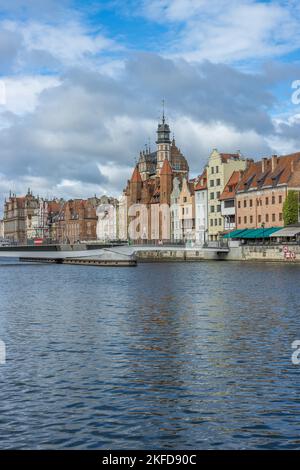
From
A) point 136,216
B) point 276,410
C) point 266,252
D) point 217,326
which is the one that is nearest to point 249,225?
point 266,252

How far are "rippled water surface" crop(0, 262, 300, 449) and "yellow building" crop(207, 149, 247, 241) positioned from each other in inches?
3638

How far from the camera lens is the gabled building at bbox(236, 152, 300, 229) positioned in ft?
371

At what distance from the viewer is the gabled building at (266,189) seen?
4451 inches

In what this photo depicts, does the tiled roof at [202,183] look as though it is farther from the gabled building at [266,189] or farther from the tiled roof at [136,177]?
the tiled roof at [136,177]

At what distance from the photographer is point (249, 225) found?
124 m

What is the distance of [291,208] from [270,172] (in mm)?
13976

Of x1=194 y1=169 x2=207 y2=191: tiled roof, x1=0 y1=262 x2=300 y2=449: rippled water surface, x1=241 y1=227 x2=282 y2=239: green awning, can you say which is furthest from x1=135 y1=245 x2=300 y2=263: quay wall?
x1=0 y1=262 x2=300 y2=449: rippled water surface

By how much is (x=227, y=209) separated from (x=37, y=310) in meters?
92.0

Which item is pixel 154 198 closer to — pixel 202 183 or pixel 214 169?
pixel 202 183

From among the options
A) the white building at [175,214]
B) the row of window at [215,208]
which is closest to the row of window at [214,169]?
the row of window at [215,208]

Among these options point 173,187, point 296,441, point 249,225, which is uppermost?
point 173,187

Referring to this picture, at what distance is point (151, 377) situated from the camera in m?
23.4
